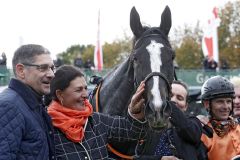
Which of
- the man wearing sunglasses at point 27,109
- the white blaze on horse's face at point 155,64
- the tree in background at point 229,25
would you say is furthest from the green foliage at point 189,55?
the man wearing sunglasses at point 27,109

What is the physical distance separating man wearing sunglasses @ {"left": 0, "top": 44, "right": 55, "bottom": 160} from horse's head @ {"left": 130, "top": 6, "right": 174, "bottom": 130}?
3.00 ft

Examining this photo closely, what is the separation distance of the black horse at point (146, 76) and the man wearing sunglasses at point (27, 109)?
936 mm

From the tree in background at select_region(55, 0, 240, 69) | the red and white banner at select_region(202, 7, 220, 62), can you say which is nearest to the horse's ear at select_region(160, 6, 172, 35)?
the red and white banner at select_region(202, 7, 220, 62)

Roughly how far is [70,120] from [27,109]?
1.39ft

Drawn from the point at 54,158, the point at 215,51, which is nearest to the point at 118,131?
the point at 54,158

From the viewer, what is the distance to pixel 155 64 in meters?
4.36

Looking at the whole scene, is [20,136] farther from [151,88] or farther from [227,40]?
[227,40]

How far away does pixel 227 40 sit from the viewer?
4697 cm

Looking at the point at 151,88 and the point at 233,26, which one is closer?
the point at 151,88

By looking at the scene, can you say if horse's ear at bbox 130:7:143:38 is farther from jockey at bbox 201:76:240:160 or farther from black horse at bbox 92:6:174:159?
jockey at bbox 201:76:240:160

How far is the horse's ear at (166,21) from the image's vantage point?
16.0 ft

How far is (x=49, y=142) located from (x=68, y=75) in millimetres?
617

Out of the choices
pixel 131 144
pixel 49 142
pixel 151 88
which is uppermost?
pixel 151 88

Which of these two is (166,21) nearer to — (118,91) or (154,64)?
(154,64)
